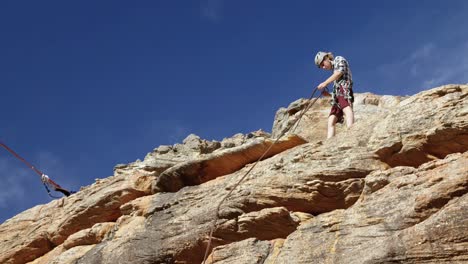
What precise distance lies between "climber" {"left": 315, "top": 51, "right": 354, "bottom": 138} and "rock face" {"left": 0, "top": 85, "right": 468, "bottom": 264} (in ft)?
4.21

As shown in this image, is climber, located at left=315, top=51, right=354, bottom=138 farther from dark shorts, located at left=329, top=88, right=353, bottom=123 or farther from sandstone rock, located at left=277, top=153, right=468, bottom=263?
sandstone rock, located at left=277, top=153, right=468, bottom=263

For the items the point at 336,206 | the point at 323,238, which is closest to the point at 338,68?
the point at 336,206

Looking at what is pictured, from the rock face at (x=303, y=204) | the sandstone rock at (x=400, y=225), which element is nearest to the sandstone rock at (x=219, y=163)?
the rock face at (x=303, y=204)

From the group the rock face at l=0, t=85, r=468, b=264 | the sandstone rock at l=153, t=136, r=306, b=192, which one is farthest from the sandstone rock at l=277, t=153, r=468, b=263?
the sandstone rock at l=153, t=136, r=306, b=192

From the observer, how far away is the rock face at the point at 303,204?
12.3 metres

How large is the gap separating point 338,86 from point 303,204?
4.90 m

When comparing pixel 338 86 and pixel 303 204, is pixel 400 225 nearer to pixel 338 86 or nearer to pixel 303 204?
pixel 303 204

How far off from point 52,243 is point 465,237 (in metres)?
15.1

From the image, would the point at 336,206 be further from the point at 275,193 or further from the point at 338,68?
the point at 338,68

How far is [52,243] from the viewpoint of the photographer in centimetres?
2145

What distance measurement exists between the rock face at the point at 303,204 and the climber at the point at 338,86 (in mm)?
1282

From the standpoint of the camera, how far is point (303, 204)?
15406 millimetres

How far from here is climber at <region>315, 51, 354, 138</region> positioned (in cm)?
1841

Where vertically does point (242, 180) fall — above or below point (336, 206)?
above
